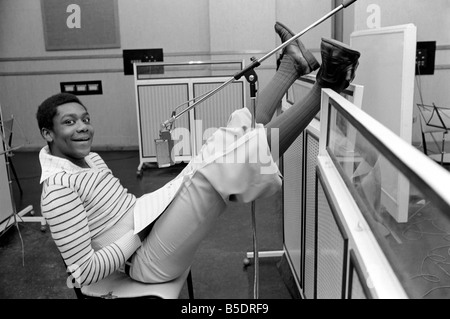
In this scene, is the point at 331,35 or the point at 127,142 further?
the point at 127,142

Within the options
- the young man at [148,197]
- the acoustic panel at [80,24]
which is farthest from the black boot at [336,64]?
the acoustic panel at [80,24]

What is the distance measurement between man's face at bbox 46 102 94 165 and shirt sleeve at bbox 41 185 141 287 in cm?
22

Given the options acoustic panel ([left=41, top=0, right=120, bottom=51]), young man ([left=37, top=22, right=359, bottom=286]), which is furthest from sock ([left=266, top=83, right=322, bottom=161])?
acoustic panel ([left=41, top=0, right=120, bottom=51])

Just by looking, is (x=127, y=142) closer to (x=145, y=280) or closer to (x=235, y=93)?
(x=235, y=93)

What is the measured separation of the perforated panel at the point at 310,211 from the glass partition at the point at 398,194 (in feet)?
0.59

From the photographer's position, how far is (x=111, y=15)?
4.96 m

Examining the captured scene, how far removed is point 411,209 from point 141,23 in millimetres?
3529

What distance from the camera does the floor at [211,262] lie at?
2.19m

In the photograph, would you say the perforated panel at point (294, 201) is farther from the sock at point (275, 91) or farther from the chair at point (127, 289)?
the chair at point (127, 289)

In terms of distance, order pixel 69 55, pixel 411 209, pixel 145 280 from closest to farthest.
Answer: pixel 145 280 < pixel 411 209 < pixel 69 55

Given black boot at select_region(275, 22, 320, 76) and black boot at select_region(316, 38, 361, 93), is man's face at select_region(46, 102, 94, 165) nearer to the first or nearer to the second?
black boot at select_region(316, 38, 361, 93)

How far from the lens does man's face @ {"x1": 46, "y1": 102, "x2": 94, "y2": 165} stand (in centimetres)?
146

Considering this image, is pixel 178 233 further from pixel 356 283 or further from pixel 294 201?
pixel 294 201

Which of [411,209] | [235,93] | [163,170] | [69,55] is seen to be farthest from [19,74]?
[411,209]
